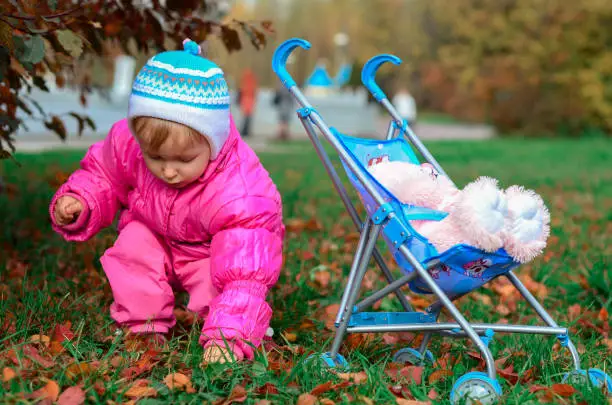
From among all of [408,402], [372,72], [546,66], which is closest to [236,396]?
[408,402]

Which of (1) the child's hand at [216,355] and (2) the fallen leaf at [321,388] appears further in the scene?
(1) the child's hand at [216,355]

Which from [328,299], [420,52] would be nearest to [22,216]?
[328,299]

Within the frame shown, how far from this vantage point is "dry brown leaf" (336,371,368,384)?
8.45 ft

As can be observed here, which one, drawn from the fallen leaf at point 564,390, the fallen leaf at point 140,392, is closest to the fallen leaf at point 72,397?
the fallen leaf at point 140,392

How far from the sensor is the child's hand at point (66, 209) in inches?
121

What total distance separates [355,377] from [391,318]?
350 millimetres

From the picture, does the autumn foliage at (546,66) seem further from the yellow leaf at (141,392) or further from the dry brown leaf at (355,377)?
the yellow leaf at (141,392)

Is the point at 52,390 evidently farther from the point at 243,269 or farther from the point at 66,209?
the point at 66,209

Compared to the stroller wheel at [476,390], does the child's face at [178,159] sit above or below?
above

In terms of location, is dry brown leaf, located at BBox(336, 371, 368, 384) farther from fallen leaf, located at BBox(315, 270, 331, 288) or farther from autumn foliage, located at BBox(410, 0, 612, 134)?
autumn foliage, located at BBox(410, 0, 612, 134)

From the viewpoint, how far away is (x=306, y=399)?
8.02 ft

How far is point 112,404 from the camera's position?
2344 millimetres

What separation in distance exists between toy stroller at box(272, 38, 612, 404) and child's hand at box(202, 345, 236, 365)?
311 millimetres

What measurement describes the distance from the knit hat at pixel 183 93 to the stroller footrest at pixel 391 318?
786 mm
